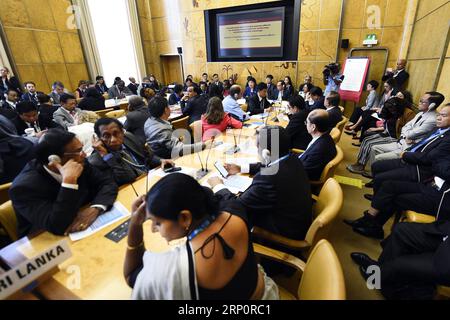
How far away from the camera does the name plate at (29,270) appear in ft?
2.75

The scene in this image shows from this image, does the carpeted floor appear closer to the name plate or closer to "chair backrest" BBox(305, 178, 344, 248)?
"chair backrest" BBox(305, 178, 344, 248)

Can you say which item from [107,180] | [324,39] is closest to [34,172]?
[107,180]

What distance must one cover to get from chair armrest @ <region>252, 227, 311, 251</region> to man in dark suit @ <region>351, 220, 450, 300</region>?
673mm

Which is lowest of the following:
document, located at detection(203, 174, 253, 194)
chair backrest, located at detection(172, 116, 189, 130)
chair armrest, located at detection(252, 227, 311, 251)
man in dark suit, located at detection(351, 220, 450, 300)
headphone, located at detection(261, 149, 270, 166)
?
man in dark suit, located at detection(351, 220, 450, 300)

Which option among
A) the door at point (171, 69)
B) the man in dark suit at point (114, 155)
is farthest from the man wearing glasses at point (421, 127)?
the door at point (171, 69)

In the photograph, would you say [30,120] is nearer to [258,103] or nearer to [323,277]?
[258,103]

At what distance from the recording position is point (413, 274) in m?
1.50

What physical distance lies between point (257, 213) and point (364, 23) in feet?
22.4

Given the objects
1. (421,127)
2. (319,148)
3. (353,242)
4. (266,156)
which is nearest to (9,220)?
(266,156)

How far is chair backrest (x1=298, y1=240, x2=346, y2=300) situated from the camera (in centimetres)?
87

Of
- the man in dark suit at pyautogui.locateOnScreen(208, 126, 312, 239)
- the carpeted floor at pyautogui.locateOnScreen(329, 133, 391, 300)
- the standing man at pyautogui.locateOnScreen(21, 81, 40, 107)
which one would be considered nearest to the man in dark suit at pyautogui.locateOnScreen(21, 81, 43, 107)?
the standing man at pyautogui.locateOnScreen(21, 81, 40, 107)

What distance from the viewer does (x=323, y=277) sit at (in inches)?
38.2

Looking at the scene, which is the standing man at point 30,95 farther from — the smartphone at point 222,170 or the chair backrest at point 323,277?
the chair backrest at point 323,277
